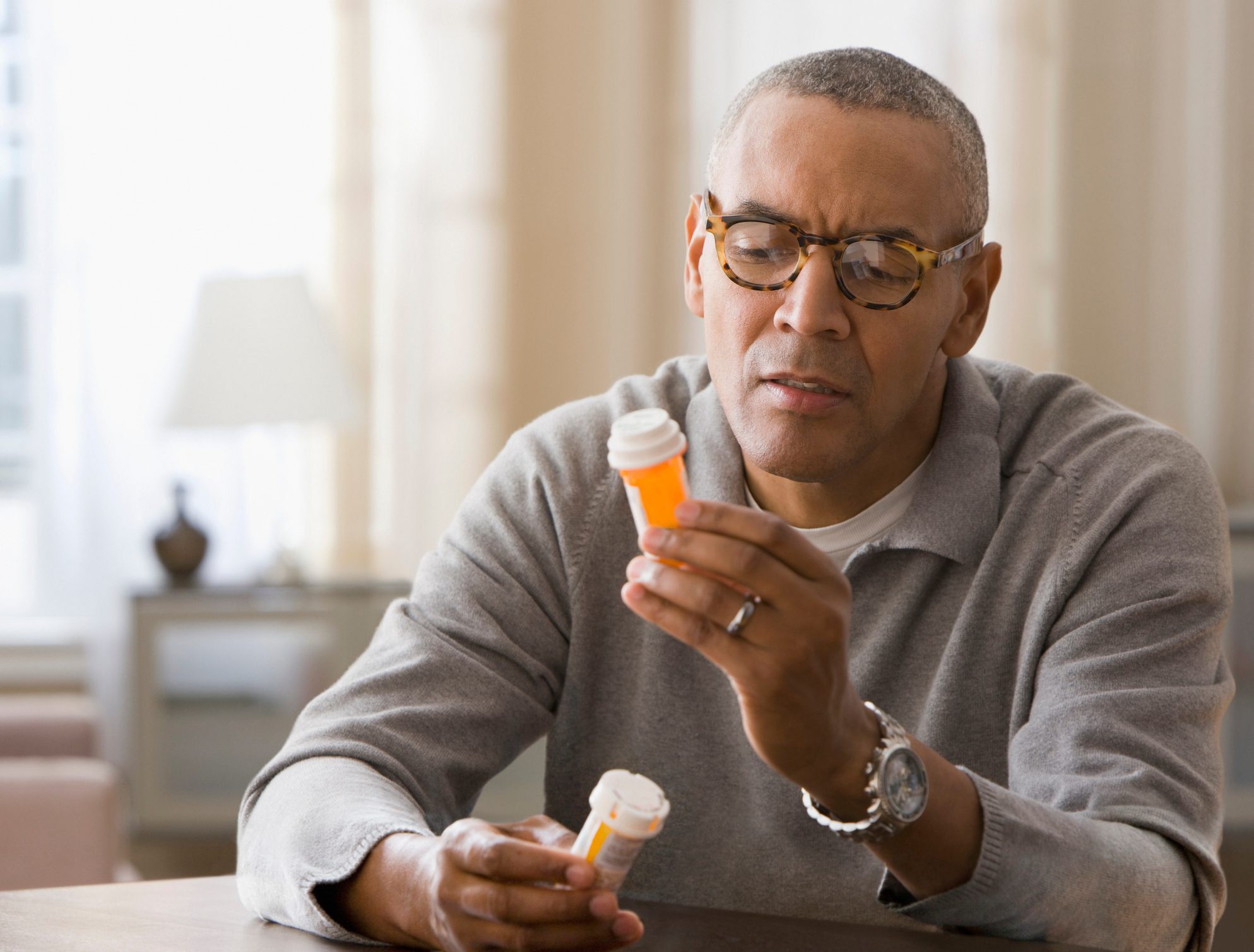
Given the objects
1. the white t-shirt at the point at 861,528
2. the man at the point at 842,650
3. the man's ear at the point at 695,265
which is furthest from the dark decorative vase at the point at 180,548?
the white t-shirt at the point at 861,528

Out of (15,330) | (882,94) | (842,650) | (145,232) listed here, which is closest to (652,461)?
(842,650)

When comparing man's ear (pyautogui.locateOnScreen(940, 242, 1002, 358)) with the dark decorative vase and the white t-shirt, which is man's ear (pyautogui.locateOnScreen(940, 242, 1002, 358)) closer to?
the white t-shirt

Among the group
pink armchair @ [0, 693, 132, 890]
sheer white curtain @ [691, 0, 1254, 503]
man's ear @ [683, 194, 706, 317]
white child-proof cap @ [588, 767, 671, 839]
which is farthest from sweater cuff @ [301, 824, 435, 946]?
sheer white curtain @ [691, 0, 1254, 503]

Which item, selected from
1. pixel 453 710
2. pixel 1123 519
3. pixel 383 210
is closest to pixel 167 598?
pixel 383 210

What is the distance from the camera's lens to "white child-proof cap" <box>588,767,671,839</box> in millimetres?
876

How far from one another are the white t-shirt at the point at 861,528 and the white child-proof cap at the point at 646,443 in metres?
0.57

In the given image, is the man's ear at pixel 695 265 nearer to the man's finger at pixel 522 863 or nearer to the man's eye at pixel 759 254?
the man's eye at pixel 759 254

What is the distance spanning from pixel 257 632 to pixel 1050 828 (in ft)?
8.15

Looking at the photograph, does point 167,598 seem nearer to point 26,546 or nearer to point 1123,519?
point 26,546

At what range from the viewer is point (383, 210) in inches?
145

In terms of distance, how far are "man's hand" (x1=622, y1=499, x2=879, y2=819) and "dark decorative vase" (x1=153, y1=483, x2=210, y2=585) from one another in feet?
8.58

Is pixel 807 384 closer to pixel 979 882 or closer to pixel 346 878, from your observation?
pixel 979 882

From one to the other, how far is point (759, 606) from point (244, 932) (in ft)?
1.62

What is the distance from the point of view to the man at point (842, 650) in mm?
1024
